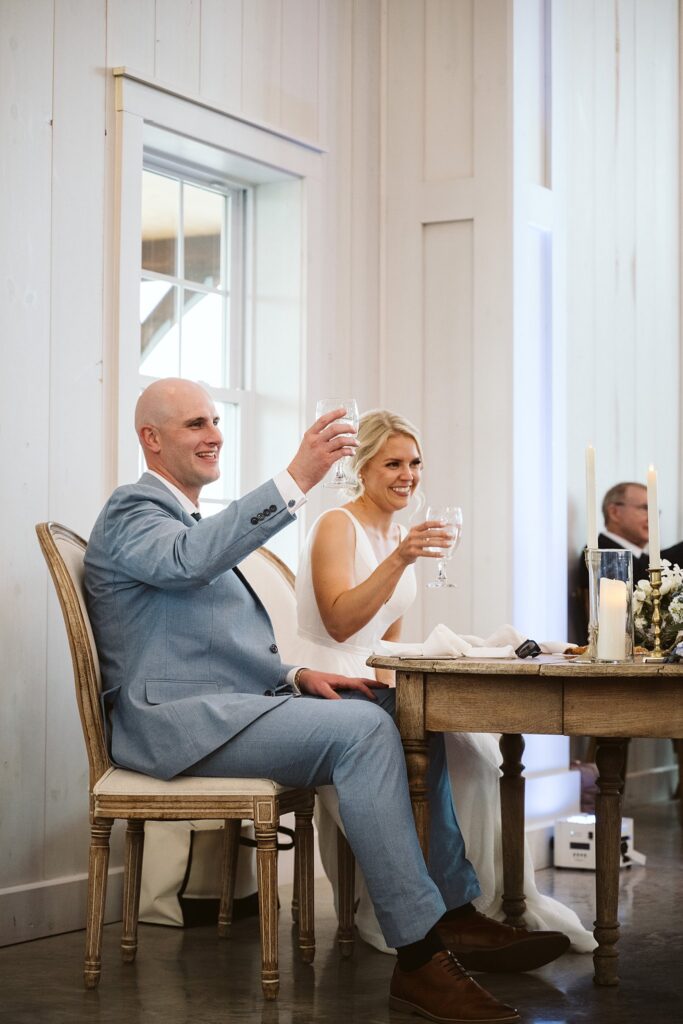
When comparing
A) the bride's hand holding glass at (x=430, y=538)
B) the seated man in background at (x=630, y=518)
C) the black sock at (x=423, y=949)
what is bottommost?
the black sock at (x=423, y=949)

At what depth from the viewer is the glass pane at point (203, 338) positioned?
4.38 m

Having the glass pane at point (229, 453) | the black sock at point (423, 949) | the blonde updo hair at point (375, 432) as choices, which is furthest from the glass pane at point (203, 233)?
the black sock at point (423, 949)

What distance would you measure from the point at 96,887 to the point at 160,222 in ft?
7.24

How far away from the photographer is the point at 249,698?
2.86 metres

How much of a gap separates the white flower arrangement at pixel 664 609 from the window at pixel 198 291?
1.86m

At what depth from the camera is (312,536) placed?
3504 millimetres

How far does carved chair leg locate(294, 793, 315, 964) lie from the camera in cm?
319

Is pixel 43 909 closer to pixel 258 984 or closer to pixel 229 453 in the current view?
pixel 258 984

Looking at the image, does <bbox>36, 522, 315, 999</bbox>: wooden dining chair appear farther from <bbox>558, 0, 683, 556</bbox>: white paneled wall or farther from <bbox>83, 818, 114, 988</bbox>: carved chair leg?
<bbox>558, 0, 683, 556</bbox>: white paneled wall

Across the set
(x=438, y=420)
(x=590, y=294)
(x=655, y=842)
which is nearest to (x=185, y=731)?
(x=438, y=420)

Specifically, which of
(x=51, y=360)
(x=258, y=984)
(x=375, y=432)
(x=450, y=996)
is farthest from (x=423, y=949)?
(x=51, y=360)

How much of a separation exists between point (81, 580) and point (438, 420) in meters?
1.98

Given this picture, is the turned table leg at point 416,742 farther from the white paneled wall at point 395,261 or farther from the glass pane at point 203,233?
the glass pane at point 203,233

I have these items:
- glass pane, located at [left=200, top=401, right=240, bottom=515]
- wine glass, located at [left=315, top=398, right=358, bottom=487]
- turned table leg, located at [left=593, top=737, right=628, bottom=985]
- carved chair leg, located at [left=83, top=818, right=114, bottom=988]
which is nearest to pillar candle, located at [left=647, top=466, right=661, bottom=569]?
turned table leg, located at [left=593, top=737, right=628, bottom=985]
